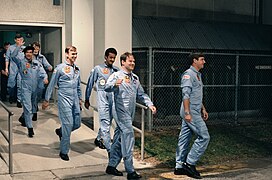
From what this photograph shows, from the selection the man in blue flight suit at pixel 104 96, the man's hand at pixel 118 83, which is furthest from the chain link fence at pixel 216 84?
the man's hand at pixel 118 83

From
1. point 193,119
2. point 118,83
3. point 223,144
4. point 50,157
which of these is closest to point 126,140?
point 118,83

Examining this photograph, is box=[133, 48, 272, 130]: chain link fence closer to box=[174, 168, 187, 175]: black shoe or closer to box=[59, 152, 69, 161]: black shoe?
box=[59, 152, 69, 161]: black shoe

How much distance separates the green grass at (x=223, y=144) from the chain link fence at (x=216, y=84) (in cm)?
79

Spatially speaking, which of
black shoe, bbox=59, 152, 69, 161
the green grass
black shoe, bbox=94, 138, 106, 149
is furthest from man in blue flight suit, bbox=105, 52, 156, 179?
black shoe, bbox=94, 138, 106, 149

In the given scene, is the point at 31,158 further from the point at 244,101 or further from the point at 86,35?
the point at 244,101

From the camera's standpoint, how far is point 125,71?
605 centimetres

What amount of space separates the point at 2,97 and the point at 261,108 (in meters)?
8.12

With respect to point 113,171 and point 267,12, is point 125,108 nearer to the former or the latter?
point 113,171

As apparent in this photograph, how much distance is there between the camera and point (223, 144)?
354 inches

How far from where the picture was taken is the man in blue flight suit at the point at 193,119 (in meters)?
6.26

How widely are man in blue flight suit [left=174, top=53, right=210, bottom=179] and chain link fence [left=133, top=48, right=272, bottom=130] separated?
3535 mm

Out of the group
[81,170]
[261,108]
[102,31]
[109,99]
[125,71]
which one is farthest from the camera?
[261,108]

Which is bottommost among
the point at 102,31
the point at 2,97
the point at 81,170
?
the point at 81,170

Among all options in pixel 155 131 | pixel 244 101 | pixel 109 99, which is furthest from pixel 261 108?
pixel 109 99
